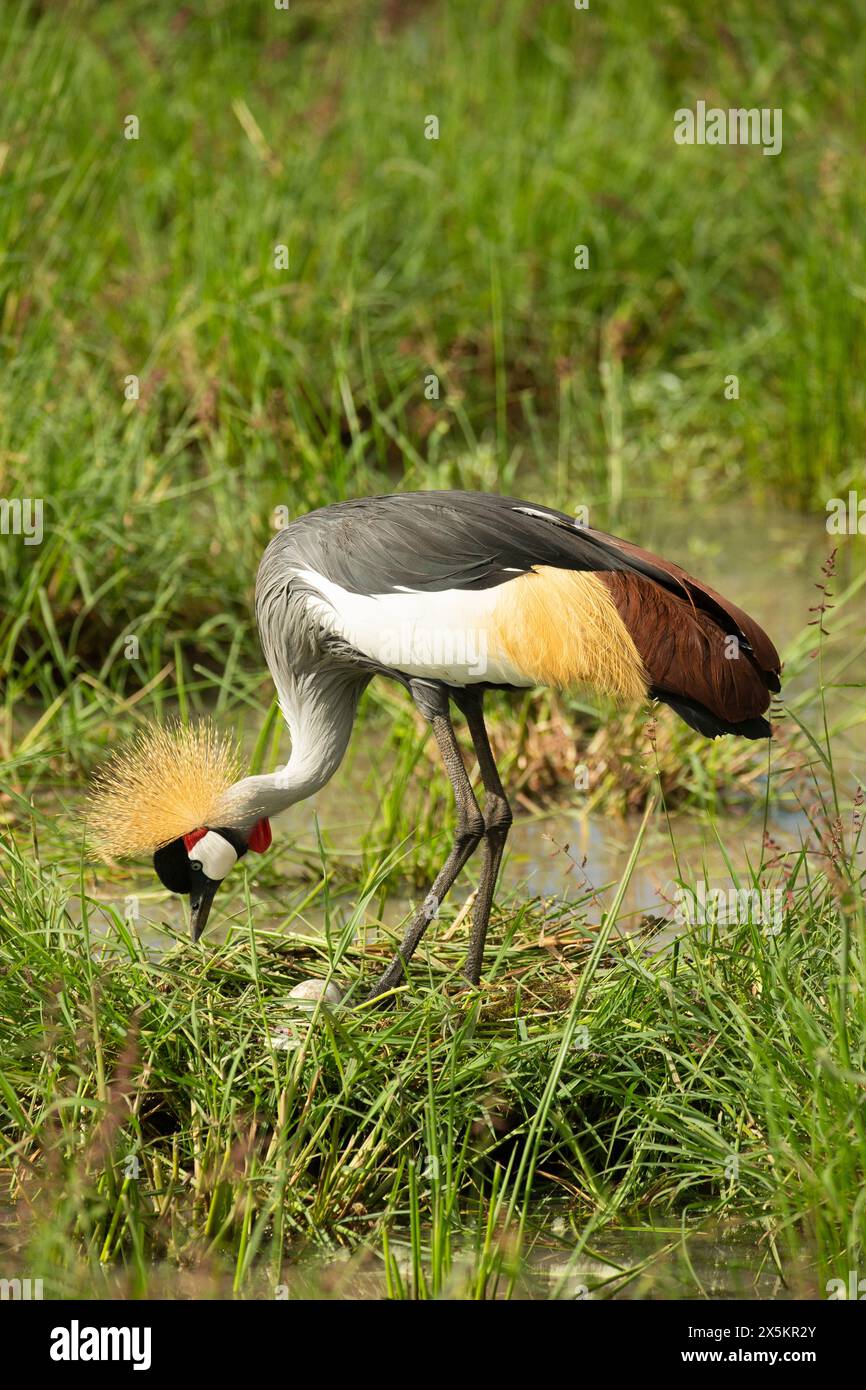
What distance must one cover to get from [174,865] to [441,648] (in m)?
0.73

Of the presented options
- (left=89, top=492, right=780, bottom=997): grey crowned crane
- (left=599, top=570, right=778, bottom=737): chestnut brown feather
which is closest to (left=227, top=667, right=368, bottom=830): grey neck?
(left=89, top=492, right=780, bottom=997): grey crowned crane

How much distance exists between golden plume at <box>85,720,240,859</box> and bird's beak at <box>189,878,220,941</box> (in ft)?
0.42

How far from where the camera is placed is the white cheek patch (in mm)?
3463

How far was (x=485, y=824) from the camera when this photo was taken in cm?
347

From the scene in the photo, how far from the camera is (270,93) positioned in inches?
309

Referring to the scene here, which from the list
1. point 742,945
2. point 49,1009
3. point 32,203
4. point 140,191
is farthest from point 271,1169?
point 140,191

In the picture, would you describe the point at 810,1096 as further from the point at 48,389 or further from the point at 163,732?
the point at 48,389

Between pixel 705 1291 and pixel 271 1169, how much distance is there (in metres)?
0.74
